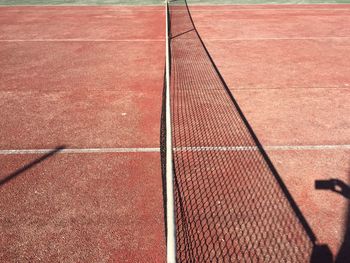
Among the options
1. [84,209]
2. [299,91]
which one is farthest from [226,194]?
[299,91]

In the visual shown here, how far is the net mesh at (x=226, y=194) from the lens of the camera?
510 cm

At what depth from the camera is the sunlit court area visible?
5.26m

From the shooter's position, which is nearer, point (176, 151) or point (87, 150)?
point (176, 151)

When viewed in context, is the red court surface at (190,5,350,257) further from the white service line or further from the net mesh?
the white service line

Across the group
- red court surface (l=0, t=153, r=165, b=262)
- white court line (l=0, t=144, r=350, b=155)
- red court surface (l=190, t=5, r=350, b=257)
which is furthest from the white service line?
red court surface (l=190, t=5, r=350, b=257)

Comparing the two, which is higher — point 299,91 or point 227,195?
point 299,91

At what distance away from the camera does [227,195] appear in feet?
20.1

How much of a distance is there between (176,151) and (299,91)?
521 cm

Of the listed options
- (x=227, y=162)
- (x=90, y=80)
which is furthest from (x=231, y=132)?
(x=90, y=80)

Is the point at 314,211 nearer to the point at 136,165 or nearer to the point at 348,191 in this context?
the point at 348,191

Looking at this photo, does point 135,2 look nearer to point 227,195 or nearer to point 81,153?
point 81,153

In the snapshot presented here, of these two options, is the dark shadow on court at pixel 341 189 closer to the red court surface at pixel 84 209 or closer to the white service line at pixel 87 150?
the red court surface at pixel 84 209

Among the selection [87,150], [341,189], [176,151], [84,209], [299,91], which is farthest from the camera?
A: [299,91]

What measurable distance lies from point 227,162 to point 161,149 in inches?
60.5
